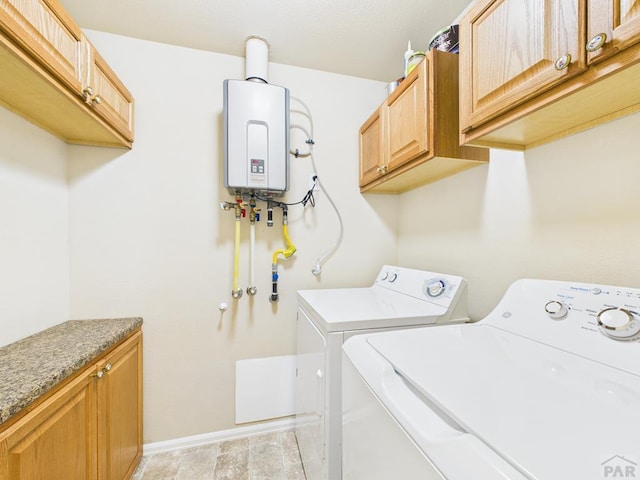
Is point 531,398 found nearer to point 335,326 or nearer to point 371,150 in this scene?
point 335,326

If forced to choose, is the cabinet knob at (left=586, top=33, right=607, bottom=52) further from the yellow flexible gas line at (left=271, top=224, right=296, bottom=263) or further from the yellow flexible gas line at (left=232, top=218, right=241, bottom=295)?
the yellow flexible gas line at (left=232, top=218, right=241, bottom=295)

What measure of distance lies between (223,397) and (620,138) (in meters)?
2.31

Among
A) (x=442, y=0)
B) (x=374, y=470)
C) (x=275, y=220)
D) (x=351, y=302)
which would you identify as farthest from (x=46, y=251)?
(x=442, y=0)

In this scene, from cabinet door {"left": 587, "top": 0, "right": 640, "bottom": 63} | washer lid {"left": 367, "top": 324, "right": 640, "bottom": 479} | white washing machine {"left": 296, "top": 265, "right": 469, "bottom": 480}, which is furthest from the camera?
white washing machine {"left": 296, "top": 265, "right": 469, "bottom": 480}

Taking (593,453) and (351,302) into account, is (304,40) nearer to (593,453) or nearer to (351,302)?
(351,302)

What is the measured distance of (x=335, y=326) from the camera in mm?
1103

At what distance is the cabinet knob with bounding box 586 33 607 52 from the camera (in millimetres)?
618

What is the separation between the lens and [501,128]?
933 millimetres

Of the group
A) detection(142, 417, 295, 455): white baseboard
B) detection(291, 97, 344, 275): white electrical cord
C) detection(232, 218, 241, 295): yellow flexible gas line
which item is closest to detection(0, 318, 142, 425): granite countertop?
detection(232, 218, 241, 295): yellow flexible gas line

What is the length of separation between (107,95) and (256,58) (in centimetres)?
86

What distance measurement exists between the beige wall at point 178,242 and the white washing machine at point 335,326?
45 centimetres

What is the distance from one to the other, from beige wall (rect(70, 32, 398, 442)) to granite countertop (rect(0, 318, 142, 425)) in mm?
229

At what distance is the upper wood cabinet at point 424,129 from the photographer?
120cm

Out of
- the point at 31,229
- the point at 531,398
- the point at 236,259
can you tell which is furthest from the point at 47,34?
the point at 531,398
